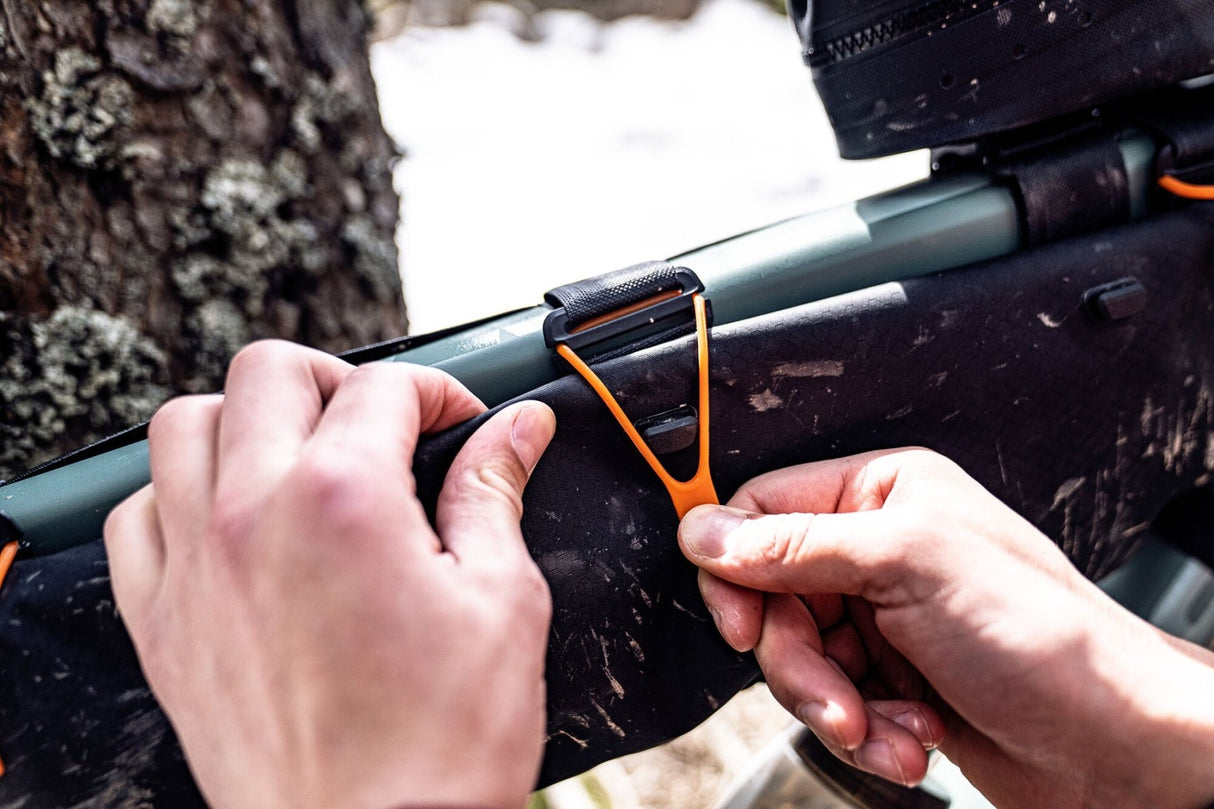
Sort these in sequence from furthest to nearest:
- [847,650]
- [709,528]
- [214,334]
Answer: [214,334] < [847,650] < [709,528]

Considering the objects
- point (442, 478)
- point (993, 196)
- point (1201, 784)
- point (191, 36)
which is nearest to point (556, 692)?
point (442, 478)

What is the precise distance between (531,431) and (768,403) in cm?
23

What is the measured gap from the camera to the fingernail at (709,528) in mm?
741

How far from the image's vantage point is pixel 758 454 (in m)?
0.81

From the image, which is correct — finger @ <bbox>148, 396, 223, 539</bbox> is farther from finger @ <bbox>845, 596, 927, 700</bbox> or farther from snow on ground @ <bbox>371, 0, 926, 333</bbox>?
snow on ground @ <bbox>371, 0, 926, 333</bbox>

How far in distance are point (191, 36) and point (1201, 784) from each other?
4.23ft

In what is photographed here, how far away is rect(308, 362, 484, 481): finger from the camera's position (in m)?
0.58

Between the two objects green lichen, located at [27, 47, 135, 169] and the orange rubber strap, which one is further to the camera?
green lichen, located at [27, 47, 135, 169]

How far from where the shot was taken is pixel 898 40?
0.86 m

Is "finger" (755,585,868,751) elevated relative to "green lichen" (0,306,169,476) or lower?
lower

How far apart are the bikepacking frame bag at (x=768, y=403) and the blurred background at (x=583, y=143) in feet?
3.51

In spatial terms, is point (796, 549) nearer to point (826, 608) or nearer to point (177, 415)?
point (826, 608)

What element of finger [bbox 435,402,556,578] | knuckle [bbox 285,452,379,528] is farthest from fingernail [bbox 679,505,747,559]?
knuckle [bbox 285,452,379,528]

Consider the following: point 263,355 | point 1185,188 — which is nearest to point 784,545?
point 263,355
